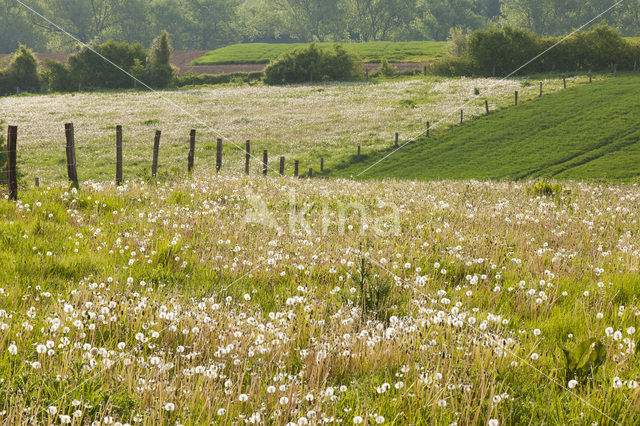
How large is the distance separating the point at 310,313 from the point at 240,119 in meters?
48.8

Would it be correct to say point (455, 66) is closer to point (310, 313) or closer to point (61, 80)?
point (61, 80)

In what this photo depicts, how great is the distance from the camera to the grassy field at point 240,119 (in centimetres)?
3605

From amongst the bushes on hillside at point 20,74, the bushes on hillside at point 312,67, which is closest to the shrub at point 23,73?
the bushes on hillside at point 20,74

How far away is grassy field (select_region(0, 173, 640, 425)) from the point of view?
3.34m

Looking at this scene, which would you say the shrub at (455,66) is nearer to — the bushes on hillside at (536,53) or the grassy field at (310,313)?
the bushes on hillside at (536,53)

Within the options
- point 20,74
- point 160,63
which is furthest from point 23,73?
point 160,63

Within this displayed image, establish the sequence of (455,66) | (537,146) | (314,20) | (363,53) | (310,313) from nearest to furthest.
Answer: (310,313), (537,146), (455,66), (363,53), (314,20)

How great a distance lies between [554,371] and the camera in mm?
3953

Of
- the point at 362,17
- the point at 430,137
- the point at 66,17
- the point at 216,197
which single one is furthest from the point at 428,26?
the point at 216,197

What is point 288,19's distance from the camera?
168875 millimetres

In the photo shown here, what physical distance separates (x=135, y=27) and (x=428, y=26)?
287 feet

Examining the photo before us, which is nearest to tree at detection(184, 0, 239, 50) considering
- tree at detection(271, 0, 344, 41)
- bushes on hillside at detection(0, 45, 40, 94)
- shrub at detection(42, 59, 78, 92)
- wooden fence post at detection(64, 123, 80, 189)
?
tree at detection(271, 0, 344, 41)

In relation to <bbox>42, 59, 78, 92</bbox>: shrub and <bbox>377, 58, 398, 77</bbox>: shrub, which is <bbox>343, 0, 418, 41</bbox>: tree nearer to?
<bbox>377, 58, 398, 77</bbox>: shrub

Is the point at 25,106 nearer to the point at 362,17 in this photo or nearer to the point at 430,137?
the point at 430,137
